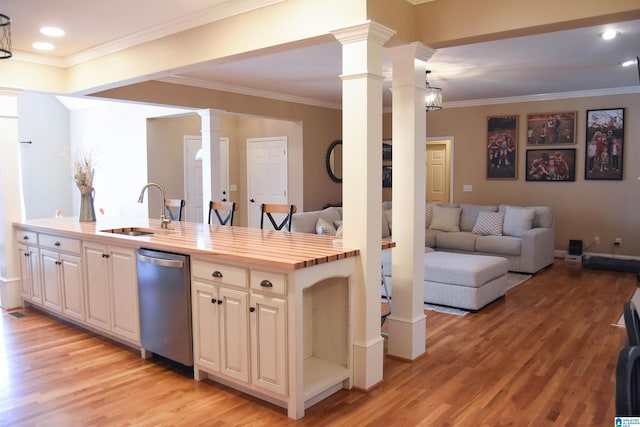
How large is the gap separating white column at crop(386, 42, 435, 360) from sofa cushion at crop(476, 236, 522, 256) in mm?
3481

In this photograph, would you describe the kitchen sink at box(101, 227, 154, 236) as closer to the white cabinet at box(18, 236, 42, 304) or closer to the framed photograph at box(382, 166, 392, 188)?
the white cabinet at box(18, 236, 42, 304)

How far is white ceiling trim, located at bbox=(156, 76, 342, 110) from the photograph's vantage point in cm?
614

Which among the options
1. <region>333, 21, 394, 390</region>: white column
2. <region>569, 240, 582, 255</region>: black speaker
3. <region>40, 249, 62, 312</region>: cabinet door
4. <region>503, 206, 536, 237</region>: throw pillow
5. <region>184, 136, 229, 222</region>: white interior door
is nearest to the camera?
A: <region>333, 21, 394, 390</region>: white column

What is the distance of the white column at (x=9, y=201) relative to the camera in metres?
4.82

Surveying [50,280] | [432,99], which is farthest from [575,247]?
[50,280]

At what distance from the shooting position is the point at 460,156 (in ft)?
27.8

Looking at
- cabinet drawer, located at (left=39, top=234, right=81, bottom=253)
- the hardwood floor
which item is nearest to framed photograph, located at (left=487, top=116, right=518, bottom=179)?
the hardwood floor

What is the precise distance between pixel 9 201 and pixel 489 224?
5.93 m

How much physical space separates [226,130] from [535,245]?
18.6 feet

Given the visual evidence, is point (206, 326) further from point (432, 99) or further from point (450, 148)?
point (450, 148)

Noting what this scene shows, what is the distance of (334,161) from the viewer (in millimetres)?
9055

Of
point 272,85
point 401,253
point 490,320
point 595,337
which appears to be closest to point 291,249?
point 401,253

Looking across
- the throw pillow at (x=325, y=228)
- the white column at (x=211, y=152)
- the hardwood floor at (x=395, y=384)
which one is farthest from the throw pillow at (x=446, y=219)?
the white column at (x=211, y=152)

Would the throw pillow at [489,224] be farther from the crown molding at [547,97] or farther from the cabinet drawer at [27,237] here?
the cabinet drawer at [27,237]
